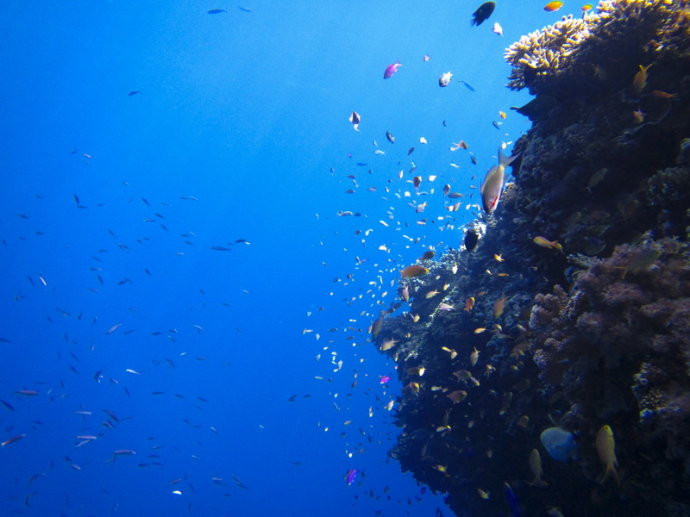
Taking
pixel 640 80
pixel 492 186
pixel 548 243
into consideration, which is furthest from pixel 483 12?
pixel 492 186

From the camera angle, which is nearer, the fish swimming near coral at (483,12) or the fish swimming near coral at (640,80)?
the fish swimming near coral at (640,80)

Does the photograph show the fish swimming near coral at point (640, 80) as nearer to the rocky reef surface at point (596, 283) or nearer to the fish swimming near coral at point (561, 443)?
the rocky reef surface at point (596, 283)

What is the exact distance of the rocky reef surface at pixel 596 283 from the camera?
116 inches

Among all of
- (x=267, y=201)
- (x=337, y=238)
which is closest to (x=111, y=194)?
(x=267, y=201)

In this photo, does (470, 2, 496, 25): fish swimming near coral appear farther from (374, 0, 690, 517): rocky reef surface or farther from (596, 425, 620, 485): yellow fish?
(596, 425, 620, 485): yellow fish

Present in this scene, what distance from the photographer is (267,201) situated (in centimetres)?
8619

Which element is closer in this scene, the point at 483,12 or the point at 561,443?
the point at 561,443

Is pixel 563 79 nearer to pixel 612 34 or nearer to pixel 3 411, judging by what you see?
pixel 612 34

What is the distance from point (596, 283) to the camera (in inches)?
132

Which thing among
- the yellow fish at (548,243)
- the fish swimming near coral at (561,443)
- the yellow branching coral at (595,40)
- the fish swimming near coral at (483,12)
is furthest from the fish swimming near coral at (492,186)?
the fish swimming near coral at (483,12)

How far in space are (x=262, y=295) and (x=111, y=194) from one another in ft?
136

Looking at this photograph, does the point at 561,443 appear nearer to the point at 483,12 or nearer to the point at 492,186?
the point at 492,186

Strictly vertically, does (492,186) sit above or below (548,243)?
below

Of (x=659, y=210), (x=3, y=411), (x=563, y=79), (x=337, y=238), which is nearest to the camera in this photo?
(x=659, y=210)
